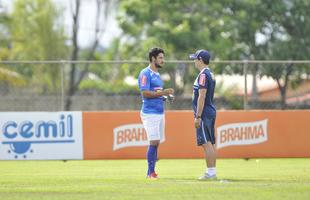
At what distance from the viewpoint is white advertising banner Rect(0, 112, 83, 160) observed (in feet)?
65.5

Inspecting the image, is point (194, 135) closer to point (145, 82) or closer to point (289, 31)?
point (145, 82)

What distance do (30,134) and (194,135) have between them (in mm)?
3341

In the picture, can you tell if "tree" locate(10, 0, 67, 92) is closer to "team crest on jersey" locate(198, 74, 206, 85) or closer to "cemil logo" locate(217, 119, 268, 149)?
"cemil logo" locate(217, 119, 268, 149)

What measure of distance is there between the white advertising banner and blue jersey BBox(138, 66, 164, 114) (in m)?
5.78

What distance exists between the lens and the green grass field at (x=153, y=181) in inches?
443

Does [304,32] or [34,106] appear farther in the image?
[304,32]

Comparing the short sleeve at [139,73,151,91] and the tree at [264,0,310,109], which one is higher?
the tree at [264,0,310,109]

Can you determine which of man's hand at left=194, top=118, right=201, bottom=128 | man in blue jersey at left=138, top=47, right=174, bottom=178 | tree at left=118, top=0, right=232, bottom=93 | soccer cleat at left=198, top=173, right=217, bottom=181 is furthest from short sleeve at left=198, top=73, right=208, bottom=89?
tree at left=118, top=0, right=232, bottom=93

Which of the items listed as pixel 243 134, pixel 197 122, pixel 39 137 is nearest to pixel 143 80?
pixel 197 122

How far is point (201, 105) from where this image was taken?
1366 centimetres

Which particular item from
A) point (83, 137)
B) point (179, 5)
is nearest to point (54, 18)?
point (179, 5)

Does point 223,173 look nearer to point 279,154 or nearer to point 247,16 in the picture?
point 279,154

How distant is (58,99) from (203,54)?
1093cm

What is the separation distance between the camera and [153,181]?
43.3 ft
